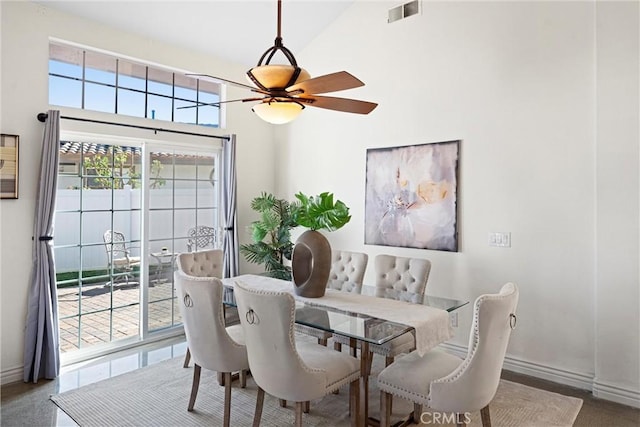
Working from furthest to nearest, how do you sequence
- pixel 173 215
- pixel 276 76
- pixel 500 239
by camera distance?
pixel 173 215 < pixel 500 239 < pixel 276 76

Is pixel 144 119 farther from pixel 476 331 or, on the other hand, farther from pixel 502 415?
pixel 502 415

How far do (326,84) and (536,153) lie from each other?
217 centimetres

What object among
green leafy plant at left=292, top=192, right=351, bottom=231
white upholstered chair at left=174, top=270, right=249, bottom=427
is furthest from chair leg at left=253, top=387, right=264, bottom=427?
green leafy plant at left=292, top=192, right=351, bottom=231

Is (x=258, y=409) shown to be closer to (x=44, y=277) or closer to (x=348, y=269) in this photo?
(x=348, y=269)

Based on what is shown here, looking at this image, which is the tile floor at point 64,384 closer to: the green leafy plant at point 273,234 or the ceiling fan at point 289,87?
the green leafy plant at point 273,234

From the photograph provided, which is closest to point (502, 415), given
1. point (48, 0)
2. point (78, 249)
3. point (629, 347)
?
point (629, 347)

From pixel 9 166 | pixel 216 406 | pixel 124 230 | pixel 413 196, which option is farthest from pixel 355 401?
pixel 9 166

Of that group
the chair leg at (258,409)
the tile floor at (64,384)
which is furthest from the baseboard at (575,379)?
the tile floor at (64,384)

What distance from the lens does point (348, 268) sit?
389 centimetres

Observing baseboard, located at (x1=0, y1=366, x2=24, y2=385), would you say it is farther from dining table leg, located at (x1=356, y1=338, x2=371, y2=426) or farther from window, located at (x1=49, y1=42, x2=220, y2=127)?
dining table leg, located at (x1=356, y1=338, x2=371, y2=426)

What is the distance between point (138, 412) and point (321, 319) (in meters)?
1.53

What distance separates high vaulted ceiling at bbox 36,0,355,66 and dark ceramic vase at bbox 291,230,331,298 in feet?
8.80

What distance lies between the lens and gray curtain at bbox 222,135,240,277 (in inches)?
195

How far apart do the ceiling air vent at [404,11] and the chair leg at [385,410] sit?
3649 mm
